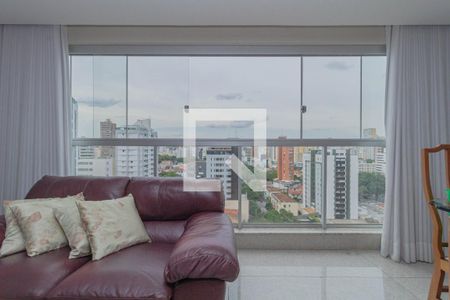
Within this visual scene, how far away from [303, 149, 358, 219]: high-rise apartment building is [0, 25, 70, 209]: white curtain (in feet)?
8.76

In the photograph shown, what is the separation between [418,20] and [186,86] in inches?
94.6

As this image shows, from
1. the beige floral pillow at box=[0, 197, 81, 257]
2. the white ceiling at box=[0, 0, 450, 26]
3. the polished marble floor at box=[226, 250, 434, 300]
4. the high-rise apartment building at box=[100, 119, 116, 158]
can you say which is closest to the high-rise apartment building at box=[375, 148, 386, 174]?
the polished marble floor at box=[226, 250, 434, 300]

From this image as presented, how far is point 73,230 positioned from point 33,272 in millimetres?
361

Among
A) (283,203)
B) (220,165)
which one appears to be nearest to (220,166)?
(220,165)

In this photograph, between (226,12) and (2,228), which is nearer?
(2,228)

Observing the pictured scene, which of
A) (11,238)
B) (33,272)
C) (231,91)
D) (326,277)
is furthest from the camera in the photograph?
(231,91)

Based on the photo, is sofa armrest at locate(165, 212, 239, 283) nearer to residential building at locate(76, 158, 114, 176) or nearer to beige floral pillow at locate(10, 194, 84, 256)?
beige floral pillow at locate(10, 194, 84, 256)

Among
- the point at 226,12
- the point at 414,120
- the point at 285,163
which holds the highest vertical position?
the point at 226,12

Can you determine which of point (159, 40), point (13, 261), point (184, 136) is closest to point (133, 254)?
point (13, 261)

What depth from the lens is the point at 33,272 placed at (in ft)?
5.36

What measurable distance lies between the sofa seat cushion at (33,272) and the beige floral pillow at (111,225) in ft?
0.48

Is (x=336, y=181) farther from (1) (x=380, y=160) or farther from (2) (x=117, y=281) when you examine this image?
(2) (x=117, y=281)

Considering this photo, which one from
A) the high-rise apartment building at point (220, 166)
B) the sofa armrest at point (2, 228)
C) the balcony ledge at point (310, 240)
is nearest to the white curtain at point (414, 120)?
the balcony ledge at point (310, 240)

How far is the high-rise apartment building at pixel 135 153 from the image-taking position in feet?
11.0
